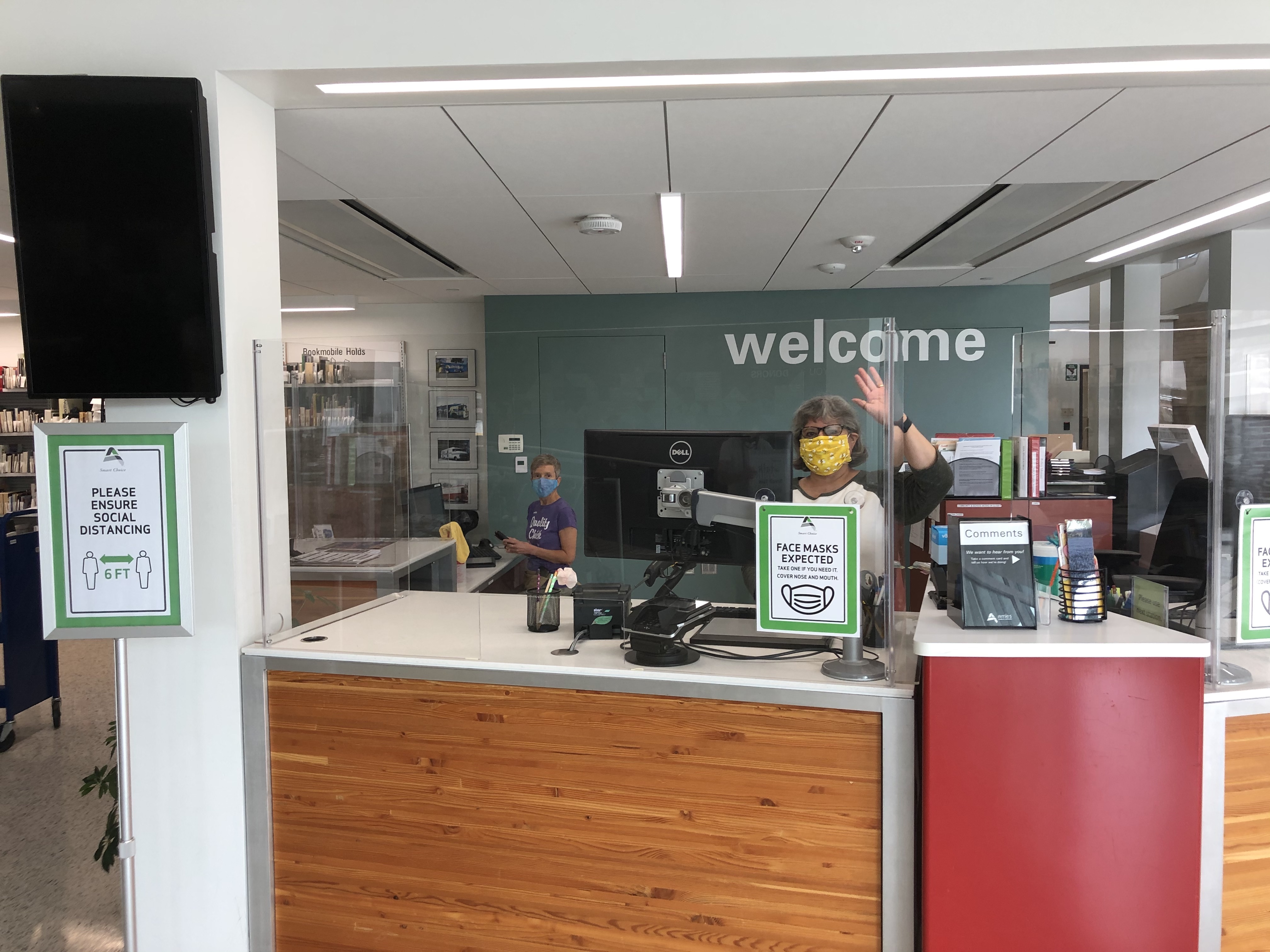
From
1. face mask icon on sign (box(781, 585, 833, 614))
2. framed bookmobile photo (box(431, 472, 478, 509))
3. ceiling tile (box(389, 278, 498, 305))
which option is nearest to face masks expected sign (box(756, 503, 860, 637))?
face mask icon on sign (box(781, 585, 833, 614))

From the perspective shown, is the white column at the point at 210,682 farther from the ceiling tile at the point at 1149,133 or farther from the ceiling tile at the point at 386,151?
the ceiling tile at the point at 1149,133

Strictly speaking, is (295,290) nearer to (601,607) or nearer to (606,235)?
(606,235)

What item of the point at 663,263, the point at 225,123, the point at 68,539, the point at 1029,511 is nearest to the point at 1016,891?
the point at 68,539

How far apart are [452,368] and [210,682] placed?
67.4 inches

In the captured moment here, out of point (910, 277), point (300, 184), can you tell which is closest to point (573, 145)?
point (300, 184)

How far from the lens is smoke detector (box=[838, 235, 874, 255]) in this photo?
4.52 m

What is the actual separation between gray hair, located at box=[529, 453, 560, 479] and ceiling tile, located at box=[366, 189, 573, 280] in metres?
1.90

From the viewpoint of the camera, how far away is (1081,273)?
616 centimetres

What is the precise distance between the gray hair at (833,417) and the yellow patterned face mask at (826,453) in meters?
0.01

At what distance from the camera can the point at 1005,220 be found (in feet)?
14.4

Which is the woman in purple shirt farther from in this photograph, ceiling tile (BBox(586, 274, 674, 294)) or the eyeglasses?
ceiling tile (BBox(586, 274, 674, 294))

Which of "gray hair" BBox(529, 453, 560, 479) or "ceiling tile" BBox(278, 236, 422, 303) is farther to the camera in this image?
"ceiling tile" BBox(278, 236, 422, 303)

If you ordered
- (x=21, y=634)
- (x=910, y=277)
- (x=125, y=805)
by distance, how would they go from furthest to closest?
(x=910, y=277) → (x=21, y=634) → (x=125, y=805)

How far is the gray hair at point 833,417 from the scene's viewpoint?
1.88 metres
